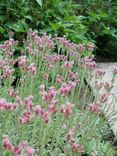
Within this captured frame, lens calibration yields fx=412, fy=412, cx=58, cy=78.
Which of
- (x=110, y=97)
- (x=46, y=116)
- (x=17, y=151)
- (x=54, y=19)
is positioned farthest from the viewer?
(x=54, y=19)

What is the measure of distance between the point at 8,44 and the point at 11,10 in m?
1.48

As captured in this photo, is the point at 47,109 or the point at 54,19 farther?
the point at 54,19

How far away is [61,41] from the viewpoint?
10.2ft

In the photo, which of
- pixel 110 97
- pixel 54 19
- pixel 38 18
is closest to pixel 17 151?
pixel 110 97

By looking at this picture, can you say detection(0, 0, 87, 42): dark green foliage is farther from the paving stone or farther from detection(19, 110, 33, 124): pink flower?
detection(19, 110, 33, 124): pink flower

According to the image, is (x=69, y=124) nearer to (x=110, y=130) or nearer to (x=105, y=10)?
(x=110, y=130)

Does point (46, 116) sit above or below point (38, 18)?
above

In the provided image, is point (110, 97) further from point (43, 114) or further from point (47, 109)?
point (43, 114)

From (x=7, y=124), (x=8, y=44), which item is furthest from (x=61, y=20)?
(x=7, y=124)

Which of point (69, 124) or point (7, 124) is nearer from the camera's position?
point (7, 124)

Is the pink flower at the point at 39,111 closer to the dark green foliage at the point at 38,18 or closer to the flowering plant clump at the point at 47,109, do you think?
the flowering plant clump at the point at 47,109

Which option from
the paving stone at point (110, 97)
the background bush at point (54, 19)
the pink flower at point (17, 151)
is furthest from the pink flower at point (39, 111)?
the background bush at point (54, 19)

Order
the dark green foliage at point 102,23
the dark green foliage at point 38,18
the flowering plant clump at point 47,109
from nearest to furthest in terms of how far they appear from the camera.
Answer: the flowering plant clump at point 47,109 < the dark green foliage at point 38,18 < the dark green foliage at point 102,23

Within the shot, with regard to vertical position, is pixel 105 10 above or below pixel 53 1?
below
